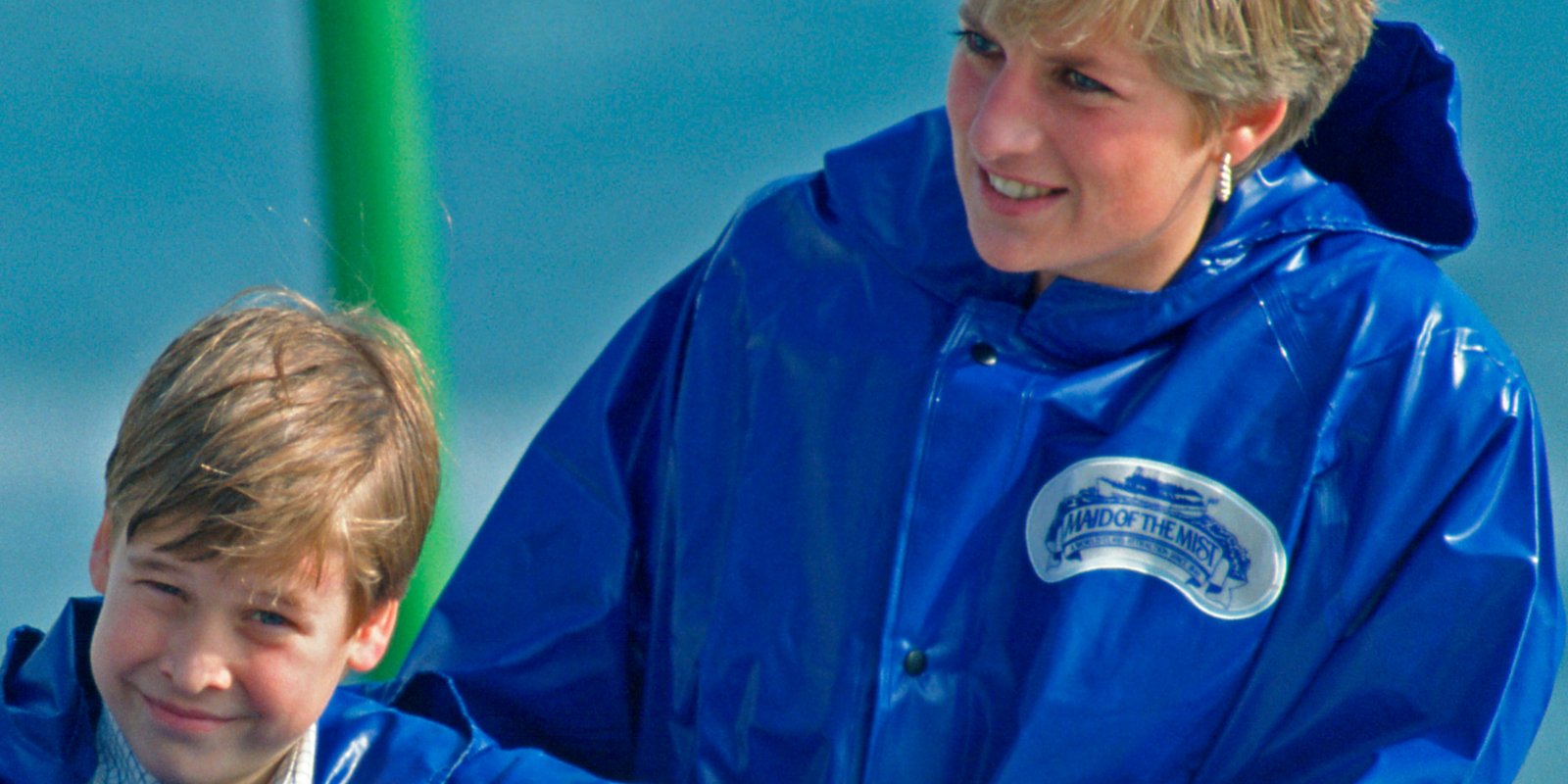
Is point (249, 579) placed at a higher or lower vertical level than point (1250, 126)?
lower

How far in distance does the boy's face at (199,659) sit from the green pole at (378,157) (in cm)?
104

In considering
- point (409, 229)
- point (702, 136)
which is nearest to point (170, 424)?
point (409, 229)

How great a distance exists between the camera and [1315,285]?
157 cm

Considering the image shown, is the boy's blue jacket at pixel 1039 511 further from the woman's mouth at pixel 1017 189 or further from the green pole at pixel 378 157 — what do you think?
the green pole at pixel 378 157

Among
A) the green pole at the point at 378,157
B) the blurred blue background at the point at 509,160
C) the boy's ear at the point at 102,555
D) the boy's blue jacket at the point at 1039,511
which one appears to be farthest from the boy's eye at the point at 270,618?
the blurred blue background at the point at 509,160

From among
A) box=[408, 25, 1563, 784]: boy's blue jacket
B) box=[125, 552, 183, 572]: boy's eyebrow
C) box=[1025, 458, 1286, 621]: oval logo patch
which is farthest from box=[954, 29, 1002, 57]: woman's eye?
box=[125, 552, 183, 572]: boy's eyebrow

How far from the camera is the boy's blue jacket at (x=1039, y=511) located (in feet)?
4.87

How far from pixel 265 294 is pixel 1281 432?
0.80 meters

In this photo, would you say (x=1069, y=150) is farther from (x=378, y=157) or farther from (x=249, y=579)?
(x=378, y=157)

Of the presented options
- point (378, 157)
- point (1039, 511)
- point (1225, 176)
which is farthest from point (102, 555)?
point (378, 157)

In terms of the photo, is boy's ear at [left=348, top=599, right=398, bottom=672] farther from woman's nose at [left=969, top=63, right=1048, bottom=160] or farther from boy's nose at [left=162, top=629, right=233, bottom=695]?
woman's nose at [left=969, top=63, right=1048, bottom=160]

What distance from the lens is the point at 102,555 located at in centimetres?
140

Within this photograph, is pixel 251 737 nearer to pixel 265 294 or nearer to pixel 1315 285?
pixel 265 294

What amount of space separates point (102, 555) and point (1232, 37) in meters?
0.92
